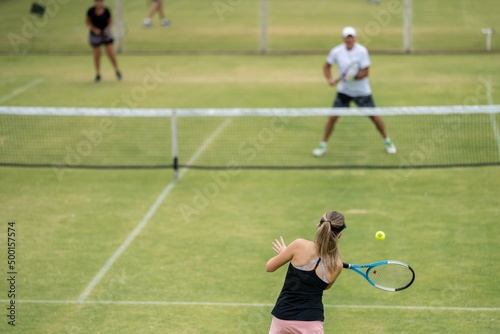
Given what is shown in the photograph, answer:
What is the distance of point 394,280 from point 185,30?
73.3 ft

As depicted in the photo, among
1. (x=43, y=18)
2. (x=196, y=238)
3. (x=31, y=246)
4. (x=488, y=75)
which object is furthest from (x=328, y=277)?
(x=43, y=18)

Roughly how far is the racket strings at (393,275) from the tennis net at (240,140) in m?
5.67

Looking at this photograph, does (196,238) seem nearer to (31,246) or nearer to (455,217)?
(31,246)

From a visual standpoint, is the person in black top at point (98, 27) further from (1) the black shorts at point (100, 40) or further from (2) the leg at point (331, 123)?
(2) the leg at point (331, 123)

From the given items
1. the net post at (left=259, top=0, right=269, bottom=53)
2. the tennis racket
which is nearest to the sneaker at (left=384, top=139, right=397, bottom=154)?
the tennis racket

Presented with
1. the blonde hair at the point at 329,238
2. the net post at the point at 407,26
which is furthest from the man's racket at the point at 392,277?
the net post at the point at 407,26

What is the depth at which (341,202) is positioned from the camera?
13516mm

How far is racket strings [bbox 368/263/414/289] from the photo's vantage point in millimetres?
8375

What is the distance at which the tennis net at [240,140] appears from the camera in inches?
594

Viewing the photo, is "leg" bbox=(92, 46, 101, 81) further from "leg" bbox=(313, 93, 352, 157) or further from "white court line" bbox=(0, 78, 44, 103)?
"leg" bbox=(313, 93, 352, 157)

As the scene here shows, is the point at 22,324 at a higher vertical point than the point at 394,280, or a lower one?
lower

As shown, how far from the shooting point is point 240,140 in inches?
665

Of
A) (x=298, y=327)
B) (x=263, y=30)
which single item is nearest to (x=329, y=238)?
(x=298, y=327)

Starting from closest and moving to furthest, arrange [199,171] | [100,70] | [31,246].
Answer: [31,246] → [199,171] → [100,70]
